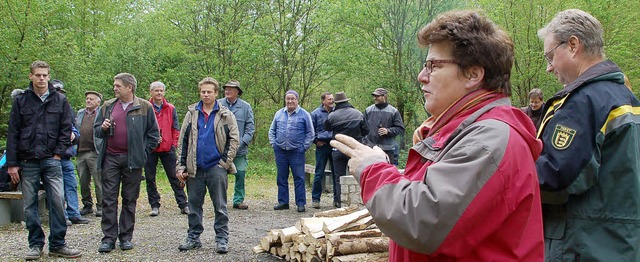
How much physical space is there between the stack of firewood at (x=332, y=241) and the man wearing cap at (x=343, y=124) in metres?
3.97

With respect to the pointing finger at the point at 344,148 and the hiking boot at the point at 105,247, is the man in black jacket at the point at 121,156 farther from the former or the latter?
the pointing finger at the point at 344,148

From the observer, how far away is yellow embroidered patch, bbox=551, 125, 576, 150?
2.61m

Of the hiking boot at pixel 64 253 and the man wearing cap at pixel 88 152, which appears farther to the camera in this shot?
the man wearing cap at pixel 88 152

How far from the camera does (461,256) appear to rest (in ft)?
5.50

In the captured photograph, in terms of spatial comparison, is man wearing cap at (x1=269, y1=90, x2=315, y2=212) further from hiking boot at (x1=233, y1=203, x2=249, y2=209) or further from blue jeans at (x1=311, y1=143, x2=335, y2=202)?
hiking boot at (x1=233, y1=203, x2=249, y2=209)

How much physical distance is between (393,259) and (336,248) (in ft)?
11.2

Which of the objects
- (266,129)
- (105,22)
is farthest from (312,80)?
(105,22)

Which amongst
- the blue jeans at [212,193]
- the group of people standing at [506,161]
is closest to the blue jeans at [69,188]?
the blue jeans at [212,193]

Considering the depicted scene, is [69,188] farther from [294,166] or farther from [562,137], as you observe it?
[562,137]

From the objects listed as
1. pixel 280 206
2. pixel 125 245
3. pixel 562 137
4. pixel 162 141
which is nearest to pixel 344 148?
pixel 562 137

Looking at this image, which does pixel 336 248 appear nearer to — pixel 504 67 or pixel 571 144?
pixel 571 144

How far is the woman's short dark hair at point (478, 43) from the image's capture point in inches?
73.8

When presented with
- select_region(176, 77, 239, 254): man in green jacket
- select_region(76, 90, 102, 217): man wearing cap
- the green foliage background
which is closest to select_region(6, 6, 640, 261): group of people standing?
select_region(176, 77, 239, 254): man in green jacket

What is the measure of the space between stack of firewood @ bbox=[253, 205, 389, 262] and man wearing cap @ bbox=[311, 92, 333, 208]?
14.4ft
